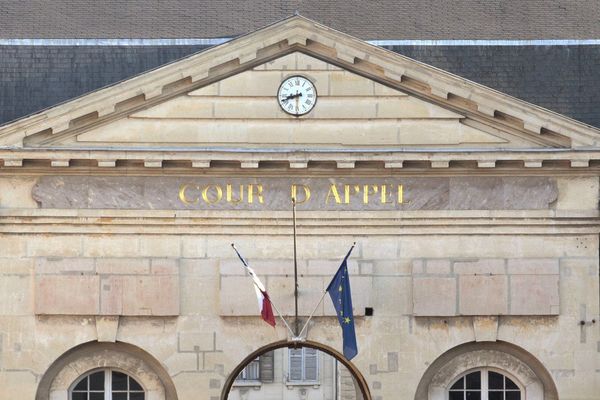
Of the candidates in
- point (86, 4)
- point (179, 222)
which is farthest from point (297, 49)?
point (86, 4)

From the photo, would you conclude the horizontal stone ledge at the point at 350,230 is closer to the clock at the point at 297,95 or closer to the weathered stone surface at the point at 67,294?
the weathered stone surface at the point at 67,294

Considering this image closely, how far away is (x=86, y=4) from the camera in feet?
123

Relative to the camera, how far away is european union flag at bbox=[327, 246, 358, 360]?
32.2 metres

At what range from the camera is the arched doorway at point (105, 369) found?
33.4m

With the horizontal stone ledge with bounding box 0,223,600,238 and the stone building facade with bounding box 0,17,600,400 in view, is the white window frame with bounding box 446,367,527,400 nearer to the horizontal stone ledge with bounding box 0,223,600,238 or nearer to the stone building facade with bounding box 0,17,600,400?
the stone building facade with bounding box 0,17,600,400

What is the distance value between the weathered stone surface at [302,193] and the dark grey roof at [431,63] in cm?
217

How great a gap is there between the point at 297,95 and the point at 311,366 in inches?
619

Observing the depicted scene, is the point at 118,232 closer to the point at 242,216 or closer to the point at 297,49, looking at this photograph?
the point at 242,216

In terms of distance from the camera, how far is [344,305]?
1272 inches

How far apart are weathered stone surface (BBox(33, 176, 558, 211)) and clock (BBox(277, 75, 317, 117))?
1.18 meters

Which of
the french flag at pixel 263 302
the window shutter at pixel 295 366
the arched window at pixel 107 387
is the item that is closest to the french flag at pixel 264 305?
the french flag at pixel 263 302

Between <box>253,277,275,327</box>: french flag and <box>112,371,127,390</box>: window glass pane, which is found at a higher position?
<box>253,277,275,327</box>: french flag

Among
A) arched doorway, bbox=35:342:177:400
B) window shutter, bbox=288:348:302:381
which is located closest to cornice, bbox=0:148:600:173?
arched doorway, bbox=35:342:177:400

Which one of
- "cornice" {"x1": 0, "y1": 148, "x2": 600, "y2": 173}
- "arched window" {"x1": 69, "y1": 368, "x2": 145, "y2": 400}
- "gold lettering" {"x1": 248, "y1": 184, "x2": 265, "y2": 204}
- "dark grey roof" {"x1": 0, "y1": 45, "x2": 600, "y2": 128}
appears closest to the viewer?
"cornice" {"x1": 0, "y1": 148, "x2": 600, "y2": 173}
